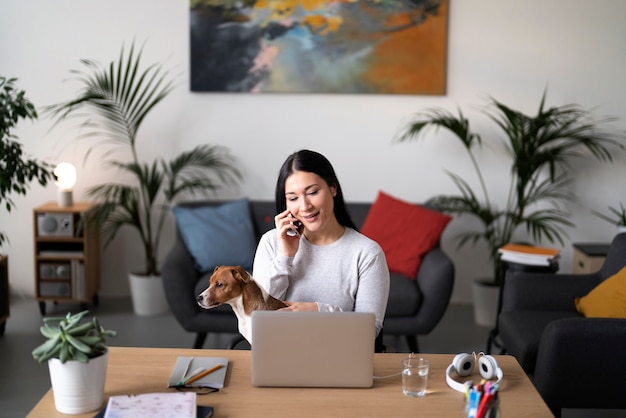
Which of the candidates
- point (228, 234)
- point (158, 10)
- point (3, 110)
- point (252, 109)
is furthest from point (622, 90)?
point (3, 110)

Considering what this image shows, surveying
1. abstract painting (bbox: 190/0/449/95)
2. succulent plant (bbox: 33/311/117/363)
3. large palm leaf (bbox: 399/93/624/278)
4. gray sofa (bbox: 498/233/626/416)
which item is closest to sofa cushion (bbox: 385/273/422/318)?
large palm leaf (bbox: 399/93/624/278)

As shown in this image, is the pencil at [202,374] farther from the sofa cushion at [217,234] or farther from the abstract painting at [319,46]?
A: the abstract painting at [319,46]

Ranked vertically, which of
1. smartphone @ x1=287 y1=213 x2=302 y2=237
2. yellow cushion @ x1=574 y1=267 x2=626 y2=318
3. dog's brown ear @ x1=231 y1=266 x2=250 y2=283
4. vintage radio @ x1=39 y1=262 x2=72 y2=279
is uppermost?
smartphone @ x1=287 y1=213 x2=302 y2=237

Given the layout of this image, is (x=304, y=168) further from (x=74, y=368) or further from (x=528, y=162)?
(x=528, y=162)

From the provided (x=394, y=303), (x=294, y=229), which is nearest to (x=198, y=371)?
(x=294, y=229)

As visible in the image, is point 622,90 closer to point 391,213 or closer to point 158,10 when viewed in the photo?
point 391,213

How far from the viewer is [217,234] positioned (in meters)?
4.39

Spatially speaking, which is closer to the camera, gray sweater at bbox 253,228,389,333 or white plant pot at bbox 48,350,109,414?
white plant pot at bbox 48,350,109,414

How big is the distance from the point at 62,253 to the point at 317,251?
2.68m

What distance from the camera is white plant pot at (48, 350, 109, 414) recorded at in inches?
74.4

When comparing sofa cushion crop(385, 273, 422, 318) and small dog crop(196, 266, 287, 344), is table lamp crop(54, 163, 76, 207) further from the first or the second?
small dog crop(196, 266, 287, 344)

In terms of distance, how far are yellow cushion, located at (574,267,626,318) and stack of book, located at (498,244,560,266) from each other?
0.42 m

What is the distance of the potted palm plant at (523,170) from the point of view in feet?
15.0

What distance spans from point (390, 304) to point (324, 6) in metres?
1.96
